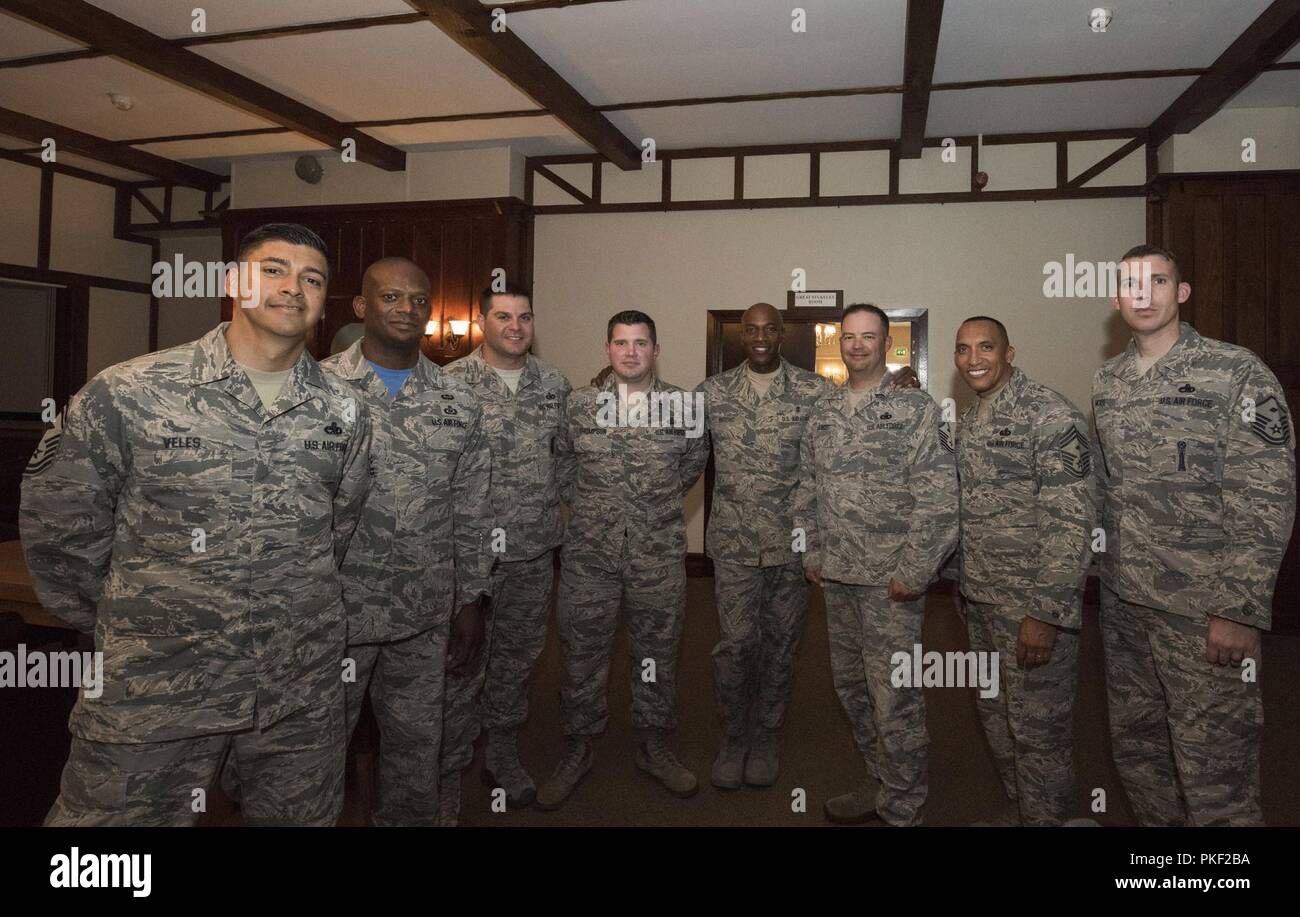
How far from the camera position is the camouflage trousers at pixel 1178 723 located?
2119 millimetres

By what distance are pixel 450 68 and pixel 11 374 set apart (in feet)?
19.8

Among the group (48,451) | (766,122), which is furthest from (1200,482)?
(766,122)

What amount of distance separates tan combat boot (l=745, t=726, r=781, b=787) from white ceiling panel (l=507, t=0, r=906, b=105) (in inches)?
146

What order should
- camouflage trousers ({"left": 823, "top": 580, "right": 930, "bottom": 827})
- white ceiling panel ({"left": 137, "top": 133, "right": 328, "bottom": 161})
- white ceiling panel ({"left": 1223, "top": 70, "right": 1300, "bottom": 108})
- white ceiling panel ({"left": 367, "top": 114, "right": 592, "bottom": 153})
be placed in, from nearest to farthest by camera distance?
camouflage trousers ({"left": 823, "top": 580, "right": 930, "bottom": 827})
white ceiling panel ({"left": 1223, "top": 70, "right": 1300, "bottom": 108})
white ceiling panel ({"left": 367, "top": 114, "right": 592, "bottom": 153})
white ceiling panel ({"left": 137, "top": 133, "right": 328, "bottom": 161})

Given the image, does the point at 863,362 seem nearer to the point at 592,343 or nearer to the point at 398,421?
the point at 398,421

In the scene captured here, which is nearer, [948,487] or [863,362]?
[948,487]

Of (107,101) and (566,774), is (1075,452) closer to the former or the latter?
(566,774)

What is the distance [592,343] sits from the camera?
6996 millimetres

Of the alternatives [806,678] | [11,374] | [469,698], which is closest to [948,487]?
[469,698]

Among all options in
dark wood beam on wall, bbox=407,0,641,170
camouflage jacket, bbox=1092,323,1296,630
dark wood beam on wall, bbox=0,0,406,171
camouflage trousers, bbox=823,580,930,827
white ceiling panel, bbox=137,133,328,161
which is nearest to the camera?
camouflage jacket, bbox=1092,323,1296,630

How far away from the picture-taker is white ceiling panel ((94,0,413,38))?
4250 mm

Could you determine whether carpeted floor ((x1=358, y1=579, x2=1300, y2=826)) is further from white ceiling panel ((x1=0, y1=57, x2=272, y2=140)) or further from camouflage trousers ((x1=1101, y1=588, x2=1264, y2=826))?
white ceiling panel ((x1=0, y1=57, x2=272, y2=140))

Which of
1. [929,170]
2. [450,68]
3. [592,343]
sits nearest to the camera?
[450,68]

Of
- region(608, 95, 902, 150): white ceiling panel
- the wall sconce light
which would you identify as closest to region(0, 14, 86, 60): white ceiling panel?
the wall sconce light
